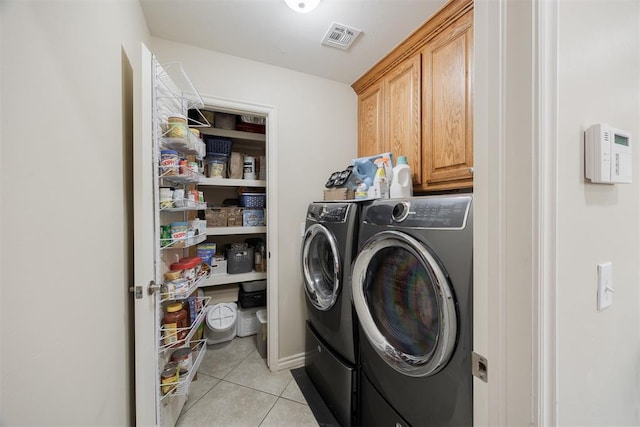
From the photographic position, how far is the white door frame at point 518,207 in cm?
44

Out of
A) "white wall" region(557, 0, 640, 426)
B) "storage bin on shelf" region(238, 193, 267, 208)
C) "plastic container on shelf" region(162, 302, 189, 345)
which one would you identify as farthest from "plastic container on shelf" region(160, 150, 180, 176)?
"white wall" region(557, 0, 640, 426)

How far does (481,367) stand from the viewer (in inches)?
20.8

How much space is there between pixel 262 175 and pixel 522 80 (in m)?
2.18

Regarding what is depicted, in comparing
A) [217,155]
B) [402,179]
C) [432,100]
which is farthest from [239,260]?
[432,100]

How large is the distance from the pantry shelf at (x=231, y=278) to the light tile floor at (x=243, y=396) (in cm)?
62

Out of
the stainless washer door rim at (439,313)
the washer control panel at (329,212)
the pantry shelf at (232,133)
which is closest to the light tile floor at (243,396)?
the stainless washer door rim at (439,313)

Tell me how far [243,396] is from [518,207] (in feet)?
6.32

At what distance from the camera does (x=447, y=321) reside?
2.59ft

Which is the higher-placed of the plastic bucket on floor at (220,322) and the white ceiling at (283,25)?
the white ceiling at (283,25)

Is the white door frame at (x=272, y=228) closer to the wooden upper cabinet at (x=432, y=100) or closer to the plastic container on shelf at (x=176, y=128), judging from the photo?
the plastic container on shelf at (x=176, y=128)

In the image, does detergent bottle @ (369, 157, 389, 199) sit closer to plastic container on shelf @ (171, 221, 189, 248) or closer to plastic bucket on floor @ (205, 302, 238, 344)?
plastic container on shelf @ (171, 221, 189, 248)

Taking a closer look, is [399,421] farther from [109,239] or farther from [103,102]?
[103,102]

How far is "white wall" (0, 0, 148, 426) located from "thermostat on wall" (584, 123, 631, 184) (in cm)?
115

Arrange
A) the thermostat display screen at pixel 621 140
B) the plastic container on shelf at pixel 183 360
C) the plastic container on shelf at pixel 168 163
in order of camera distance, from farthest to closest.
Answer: the plastic container on shelf at pixel 183 360, the plastic container on shelf at pixel 168 163, the thermostat display screen at pixel 621 140
